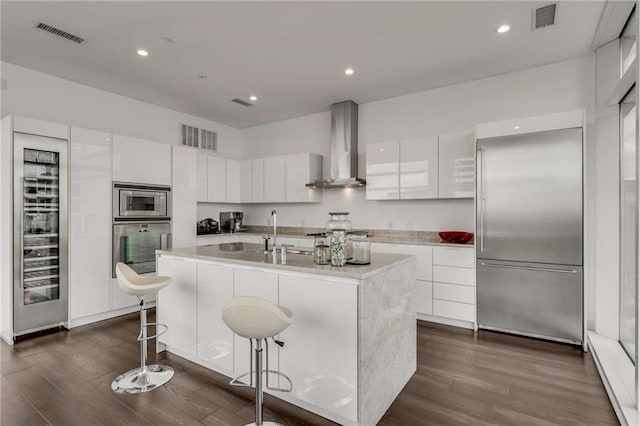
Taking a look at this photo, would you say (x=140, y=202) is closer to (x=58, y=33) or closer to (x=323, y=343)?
(x=58, y=33)

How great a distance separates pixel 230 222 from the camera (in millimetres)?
6176

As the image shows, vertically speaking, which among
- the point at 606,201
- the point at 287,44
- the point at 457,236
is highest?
the point at 287,44

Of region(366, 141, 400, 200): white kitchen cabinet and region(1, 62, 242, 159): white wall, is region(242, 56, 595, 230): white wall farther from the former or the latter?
region(1, 62, 242, 159): white wall

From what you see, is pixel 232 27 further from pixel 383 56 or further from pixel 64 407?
pixel 64 407

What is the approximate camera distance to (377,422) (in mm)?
1992

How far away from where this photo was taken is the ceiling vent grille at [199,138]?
5.48 metres

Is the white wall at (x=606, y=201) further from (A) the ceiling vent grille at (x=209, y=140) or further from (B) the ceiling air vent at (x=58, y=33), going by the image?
(A) the ceiling vent grille at (x=209, y=140)

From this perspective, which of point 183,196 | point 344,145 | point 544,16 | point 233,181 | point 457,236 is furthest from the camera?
point 233,181

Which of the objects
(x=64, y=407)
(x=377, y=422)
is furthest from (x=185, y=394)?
(x=377, y=422)

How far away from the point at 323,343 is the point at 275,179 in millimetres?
3952

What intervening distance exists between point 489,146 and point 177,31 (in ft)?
11.0

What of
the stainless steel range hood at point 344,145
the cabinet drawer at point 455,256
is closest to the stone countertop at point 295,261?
the cabinet drawer at point 455,256

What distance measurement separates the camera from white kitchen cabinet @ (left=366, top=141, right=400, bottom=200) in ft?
14.3

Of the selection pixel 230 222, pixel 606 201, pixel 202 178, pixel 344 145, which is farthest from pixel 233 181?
pixel 606 201
